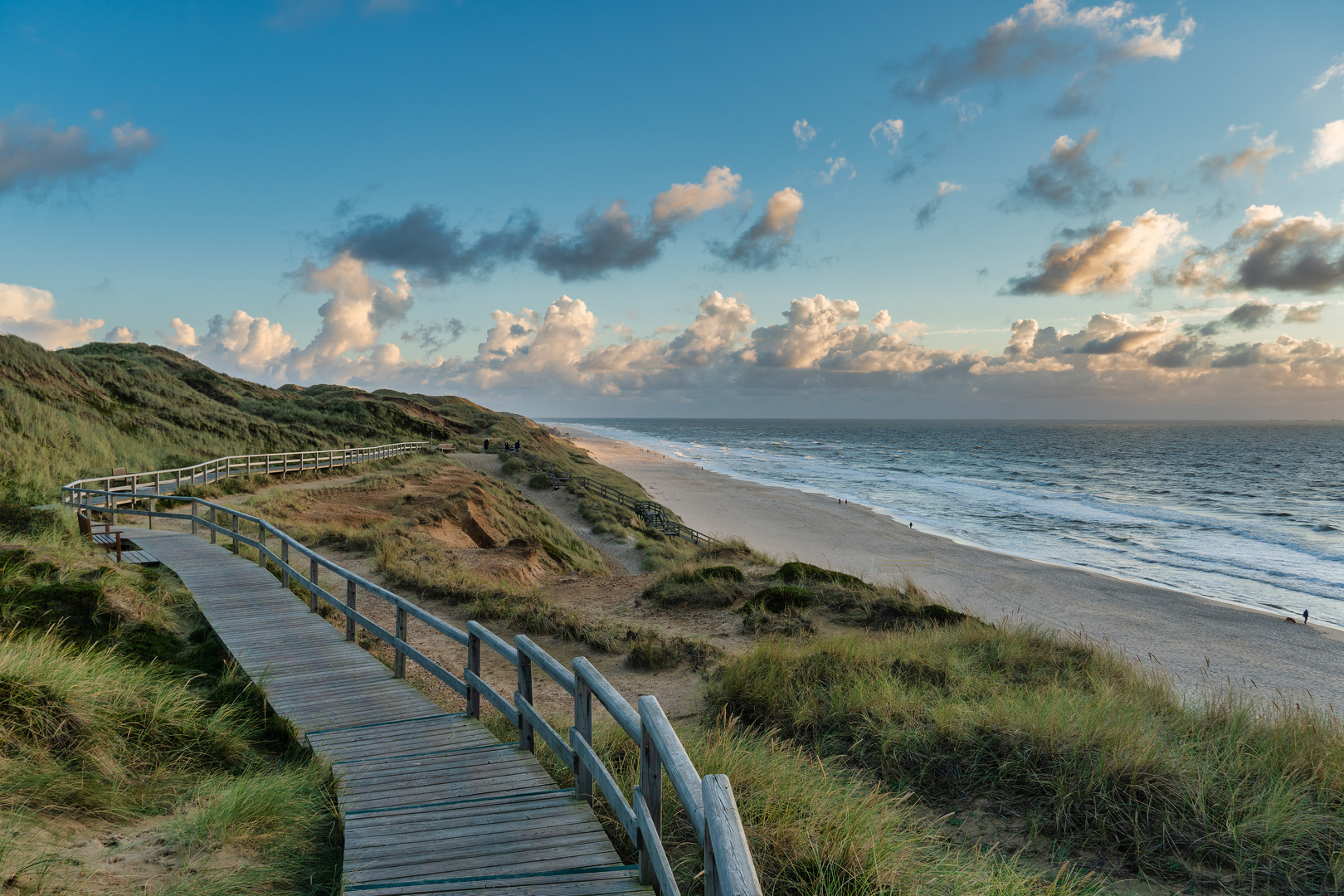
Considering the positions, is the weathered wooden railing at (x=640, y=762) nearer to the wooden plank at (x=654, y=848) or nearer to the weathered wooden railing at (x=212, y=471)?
the wooden plank at (x=654, y=848)

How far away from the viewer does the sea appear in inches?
1081

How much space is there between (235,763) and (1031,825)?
20.3 ft

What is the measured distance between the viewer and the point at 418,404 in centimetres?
8119

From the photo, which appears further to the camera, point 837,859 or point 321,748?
point 321,748

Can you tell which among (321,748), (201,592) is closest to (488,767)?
(321,748)

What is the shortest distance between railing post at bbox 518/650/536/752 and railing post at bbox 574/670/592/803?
1008mm

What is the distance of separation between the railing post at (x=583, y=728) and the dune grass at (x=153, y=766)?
1.49 m

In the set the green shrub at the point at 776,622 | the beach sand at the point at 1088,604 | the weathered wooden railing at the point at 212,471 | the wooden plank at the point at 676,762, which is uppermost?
the wooden plank at the point at 676,762

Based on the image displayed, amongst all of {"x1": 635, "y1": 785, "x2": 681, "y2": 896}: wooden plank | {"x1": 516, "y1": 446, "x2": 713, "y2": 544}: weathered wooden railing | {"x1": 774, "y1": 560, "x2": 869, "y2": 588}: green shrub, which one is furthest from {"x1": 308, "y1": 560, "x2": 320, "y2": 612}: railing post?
{"x1": 516, "y1": 446, "x2": 713, "y2": 544}: weathered wooden railing

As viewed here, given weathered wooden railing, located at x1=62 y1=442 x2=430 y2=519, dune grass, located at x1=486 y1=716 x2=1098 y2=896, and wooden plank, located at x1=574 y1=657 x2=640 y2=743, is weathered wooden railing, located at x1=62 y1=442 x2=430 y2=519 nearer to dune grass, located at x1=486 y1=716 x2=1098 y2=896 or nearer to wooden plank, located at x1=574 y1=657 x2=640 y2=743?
wooden plank, located at x1=574 y1=657 x2=640 y2=743

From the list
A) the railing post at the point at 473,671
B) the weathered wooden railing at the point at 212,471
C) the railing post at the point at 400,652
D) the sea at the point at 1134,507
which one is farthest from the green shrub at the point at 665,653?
the sea at the point at 1134,507

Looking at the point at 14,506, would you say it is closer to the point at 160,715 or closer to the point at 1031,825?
the point at 160,715

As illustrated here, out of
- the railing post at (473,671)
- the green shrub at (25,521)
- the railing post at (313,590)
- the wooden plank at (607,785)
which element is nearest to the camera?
the wooden plank at (607,785)

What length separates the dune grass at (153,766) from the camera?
370cm
